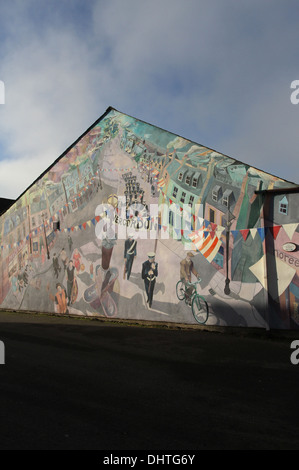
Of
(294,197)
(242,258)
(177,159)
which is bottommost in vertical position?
(242,258)

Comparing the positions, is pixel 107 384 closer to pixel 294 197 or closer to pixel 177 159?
pixel 294 197

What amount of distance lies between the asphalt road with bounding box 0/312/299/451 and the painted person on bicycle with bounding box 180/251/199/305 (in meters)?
2.33

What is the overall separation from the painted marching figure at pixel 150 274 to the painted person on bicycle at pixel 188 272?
1.09 metres

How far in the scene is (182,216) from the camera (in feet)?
38.4

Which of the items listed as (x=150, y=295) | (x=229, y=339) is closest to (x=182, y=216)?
(x=150, y=295)

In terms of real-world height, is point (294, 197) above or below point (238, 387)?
above

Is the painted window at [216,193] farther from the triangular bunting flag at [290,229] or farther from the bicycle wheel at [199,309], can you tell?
the bicycle wheel at [199,309]

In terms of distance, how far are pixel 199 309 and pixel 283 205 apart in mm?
3705

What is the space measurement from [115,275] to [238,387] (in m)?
8.57

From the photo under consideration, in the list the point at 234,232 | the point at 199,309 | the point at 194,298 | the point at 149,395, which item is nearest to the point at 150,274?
the point at 194,298

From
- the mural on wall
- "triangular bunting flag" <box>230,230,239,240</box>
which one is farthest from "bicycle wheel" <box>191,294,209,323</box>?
"triangular bunting flag" <box>230,230,239,240</box>

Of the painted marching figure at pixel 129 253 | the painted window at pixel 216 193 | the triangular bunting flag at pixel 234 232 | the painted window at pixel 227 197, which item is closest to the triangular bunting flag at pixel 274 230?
the triangular bunting flag at pixel 234 232

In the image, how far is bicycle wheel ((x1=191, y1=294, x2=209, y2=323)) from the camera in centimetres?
1081

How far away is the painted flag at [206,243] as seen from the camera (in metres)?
10.8
